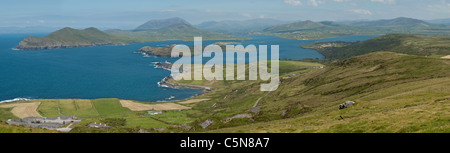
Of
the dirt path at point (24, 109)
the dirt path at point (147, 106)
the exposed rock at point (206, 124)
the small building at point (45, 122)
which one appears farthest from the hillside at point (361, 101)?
the dirt path at point (24, 109)

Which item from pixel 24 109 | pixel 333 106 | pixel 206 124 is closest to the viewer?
pixel 333 106

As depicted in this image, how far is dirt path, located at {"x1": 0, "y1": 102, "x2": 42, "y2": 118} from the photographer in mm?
126856

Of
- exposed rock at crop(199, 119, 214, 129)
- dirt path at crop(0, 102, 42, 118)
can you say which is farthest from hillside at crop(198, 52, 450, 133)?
dirt path at crop(0, 102, 42, 118)

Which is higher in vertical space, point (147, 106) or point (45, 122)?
point (45, 122)

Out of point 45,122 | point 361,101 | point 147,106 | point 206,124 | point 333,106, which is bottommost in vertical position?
point 147,106

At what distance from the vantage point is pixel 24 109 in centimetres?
13575

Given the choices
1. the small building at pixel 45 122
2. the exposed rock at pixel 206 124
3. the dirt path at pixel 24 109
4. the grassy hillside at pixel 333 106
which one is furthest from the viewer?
the dirt path at pixel 24 109

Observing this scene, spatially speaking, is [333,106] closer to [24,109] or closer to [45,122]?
[45,122]

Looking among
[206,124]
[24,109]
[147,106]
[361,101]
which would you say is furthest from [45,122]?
[361,101]

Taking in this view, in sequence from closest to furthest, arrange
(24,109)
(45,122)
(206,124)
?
(206,124)
(45,122)
(24,109)

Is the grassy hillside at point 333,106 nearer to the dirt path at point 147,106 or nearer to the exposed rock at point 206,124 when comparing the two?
Answer: the exposed rock at point 206,124

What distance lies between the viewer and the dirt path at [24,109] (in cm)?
12686
